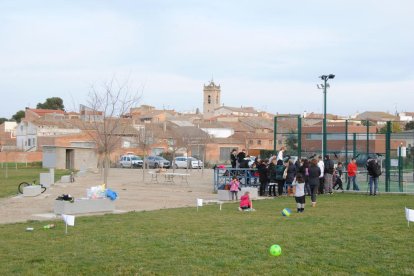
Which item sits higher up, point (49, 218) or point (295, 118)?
point (295, 118)

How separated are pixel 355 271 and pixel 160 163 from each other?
49879 millimetres

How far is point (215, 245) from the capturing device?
11.1m

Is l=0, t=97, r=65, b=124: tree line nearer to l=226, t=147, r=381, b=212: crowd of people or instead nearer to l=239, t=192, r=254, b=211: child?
l=226, t=147, r=381, b=212: crowd of people

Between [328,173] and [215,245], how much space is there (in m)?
15.1

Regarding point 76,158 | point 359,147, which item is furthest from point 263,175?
point 76,158

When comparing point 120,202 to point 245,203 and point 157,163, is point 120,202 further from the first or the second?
point 157,163

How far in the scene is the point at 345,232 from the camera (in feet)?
42.1

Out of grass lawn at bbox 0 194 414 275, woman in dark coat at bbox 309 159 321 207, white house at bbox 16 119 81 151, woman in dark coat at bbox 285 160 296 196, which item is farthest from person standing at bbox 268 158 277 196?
white house at bbox 16 119 81 151

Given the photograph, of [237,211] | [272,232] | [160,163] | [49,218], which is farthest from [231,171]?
[160,163]

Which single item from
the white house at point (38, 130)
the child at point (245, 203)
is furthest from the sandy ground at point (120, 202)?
the white house at point (38, 130)

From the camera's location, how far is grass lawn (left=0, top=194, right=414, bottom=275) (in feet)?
30.0

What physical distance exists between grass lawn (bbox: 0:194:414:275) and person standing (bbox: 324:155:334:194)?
8133 millimetres

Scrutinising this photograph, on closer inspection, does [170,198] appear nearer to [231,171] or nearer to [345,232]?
[231,171]

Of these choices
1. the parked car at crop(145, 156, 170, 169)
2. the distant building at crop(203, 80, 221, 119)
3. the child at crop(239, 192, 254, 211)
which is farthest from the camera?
the distant building at crop(203, 80, 221, 119)
